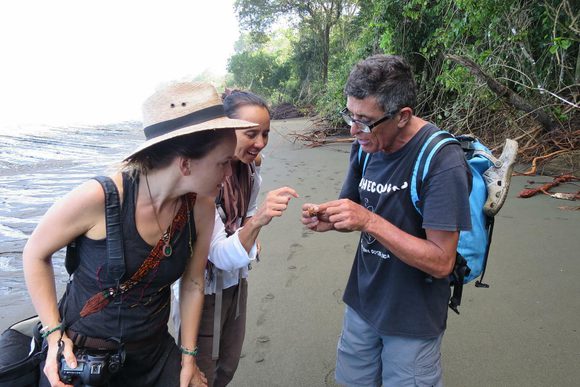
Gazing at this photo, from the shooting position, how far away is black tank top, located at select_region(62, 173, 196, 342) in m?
1.41

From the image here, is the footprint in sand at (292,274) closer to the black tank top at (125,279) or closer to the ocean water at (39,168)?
the ocean water at (39,168)

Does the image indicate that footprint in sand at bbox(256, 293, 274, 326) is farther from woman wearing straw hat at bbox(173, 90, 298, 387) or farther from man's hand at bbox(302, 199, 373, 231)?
man's hand at bbox(302, 199, 373, 231)

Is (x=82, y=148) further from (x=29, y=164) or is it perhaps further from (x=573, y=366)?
(x=573, y=366)

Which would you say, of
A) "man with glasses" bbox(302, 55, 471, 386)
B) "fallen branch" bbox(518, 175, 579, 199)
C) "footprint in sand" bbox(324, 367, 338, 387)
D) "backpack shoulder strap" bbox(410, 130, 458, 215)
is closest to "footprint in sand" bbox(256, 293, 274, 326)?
"footprint in sand" bbox(324, 367, 338, 387)

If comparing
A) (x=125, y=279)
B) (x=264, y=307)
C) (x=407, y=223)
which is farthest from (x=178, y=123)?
(x=264, y=307)

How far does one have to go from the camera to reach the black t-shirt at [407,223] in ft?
4.80

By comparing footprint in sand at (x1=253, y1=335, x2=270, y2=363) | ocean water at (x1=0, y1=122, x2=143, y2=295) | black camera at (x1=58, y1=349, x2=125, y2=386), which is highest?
black camera at (x1=58, y1=349, x2=125, y2=386)

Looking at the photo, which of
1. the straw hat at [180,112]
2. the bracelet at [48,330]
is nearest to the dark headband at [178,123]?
the straw hat at [180,112]

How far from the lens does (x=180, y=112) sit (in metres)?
1.42

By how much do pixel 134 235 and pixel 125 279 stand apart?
0.17 meters

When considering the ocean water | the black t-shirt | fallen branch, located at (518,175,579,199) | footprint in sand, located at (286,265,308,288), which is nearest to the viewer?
the black t-shirt

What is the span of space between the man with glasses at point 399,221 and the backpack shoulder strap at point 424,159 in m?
0.02

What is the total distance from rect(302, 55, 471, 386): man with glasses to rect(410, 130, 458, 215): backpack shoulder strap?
2cm

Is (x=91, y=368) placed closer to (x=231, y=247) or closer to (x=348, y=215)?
(x=231, y=247)
